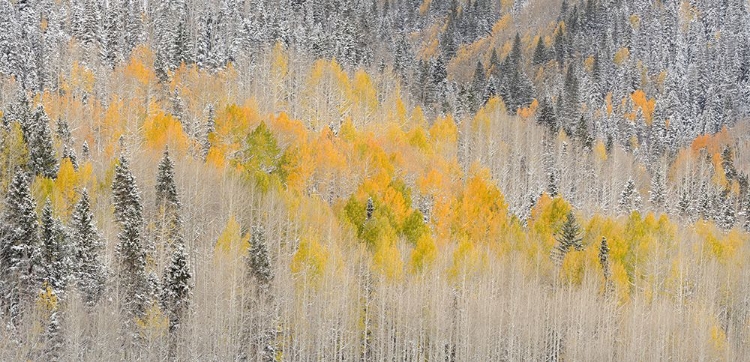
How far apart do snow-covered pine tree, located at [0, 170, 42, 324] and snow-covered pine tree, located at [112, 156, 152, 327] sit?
184 inches

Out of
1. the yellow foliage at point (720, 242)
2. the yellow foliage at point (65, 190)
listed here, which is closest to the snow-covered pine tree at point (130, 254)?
the yellow foliage at point (65, 190)

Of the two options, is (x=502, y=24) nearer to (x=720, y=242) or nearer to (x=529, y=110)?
(x=529, y=110)

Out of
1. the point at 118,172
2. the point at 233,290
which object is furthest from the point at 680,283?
the point at 118,172

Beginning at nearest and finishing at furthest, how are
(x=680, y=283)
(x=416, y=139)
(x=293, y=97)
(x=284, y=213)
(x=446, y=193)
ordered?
(x=284, y=213)
(x=680, y=283)
(x=446, y=193)
(x=416, y=139)
(x=293, y=97)

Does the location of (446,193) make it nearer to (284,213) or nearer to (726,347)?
(284,213)

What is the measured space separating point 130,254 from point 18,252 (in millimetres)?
6087

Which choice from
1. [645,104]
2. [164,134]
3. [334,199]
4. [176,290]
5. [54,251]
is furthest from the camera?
[645,104]

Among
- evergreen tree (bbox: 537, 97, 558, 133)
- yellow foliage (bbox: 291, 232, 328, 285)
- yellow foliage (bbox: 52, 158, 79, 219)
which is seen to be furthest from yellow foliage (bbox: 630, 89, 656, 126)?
yellow foliage (bbox: 52, 158, 79, 219)

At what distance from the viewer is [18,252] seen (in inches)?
1923

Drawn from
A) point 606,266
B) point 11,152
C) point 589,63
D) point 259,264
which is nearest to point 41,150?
point 11,152

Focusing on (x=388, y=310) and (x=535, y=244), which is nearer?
(x=388, y=310)

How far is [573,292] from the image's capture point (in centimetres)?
6406

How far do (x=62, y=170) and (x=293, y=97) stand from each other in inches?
1792

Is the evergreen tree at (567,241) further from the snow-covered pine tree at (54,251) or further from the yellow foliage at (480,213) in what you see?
the snow-covered pine tree at (54,251)
